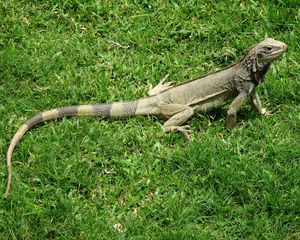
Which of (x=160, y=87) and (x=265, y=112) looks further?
(x=160, y=87)

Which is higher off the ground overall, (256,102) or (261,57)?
(261,57)

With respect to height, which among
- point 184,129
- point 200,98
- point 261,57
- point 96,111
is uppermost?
point 261,57

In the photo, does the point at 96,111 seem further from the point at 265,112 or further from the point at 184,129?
the point at 265,112

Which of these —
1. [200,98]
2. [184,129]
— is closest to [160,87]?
[200,98]

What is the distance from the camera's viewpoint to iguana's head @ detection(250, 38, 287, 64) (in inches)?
271

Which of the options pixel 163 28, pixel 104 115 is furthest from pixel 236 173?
pixel 163 28

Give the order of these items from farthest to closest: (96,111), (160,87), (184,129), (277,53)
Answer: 1. (160,87)
2. (96,111)
3. (184,129)
4. (277,53)

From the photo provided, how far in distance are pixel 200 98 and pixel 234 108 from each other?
0.39 meters

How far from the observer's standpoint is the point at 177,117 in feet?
23.4

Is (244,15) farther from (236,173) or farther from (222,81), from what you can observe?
(236,173)

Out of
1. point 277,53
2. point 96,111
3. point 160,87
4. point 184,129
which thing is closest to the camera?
point 277,53

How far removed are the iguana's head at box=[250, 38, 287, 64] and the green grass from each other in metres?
0.55

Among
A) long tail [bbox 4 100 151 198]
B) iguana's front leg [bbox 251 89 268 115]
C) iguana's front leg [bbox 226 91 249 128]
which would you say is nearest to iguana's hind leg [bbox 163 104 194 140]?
long tail [bbox 4 100 151 198]

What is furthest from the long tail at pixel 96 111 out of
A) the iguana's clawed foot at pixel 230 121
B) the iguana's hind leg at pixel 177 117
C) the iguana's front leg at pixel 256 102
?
the iguana's front leg at pixel 256 102
